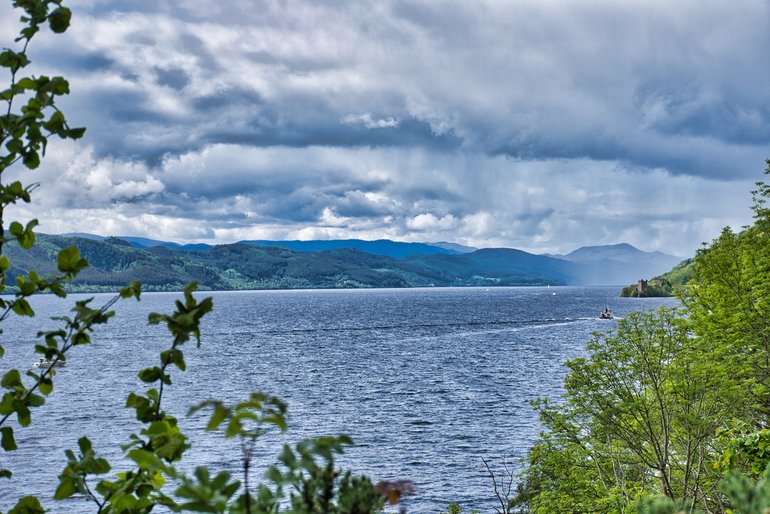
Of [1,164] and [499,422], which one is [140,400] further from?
[499,422]

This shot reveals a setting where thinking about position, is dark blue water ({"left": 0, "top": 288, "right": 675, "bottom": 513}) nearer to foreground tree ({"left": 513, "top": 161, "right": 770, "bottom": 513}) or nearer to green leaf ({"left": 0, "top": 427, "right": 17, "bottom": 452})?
foreground tree ({"left": 513, "top": 161, "right": 770, "bottom": 513})

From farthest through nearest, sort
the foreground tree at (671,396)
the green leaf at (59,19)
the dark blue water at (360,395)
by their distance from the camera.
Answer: the dark blue water at (360,395), the foreground tree at (671,396), the green leaf at (59,19)

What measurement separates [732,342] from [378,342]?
103460 millimetres

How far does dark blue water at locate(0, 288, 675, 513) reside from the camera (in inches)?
1670

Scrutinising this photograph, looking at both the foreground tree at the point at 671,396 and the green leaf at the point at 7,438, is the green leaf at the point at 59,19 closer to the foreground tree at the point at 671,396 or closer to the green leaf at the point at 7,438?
the green leaf at the point at 7,438

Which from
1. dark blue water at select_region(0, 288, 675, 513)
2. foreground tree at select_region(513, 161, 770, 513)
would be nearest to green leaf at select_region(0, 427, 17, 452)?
foreground tree at select_region(513, 161, 770, 513)

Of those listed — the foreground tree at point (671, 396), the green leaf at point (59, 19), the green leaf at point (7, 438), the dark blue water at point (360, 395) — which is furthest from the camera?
the dark blue water at point (360, 395)

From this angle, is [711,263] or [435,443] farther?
[435,443]

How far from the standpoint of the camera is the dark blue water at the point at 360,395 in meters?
42.4

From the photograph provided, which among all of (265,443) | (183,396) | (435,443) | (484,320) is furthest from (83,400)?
(484,320)

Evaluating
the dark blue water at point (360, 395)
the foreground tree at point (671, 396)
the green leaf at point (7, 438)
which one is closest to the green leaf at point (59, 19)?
the green leaf at point (7, 438)

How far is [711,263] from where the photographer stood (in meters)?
25.7

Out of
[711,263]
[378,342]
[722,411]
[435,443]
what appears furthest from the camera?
[378,342]

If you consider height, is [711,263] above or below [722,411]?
above
